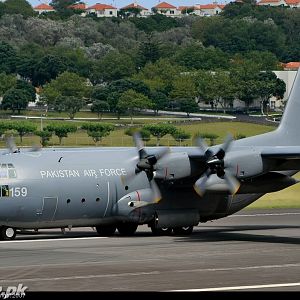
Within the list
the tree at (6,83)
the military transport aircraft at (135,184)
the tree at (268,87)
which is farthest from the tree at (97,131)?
the tree at (6,83)

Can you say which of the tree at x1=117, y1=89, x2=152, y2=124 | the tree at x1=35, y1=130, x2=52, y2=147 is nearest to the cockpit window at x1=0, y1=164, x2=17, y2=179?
the tree at x1=35, y1=130, x2=52, y2=147

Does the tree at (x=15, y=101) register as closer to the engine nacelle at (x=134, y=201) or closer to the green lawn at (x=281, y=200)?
the green lawn at (x=281, y=200)

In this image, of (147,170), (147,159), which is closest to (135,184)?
(147,170)

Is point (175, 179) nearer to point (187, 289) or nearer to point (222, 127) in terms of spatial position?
point (187, 289)

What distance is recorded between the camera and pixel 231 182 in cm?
3894

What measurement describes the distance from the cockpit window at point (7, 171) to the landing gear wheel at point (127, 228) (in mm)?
4980

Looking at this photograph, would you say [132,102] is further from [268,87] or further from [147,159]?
[147,159]

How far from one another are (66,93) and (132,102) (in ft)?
79.2

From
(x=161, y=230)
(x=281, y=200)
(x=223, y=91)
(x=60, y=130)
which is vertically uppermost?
(x=161, y=230)

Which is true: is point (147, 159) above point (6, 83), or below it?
above

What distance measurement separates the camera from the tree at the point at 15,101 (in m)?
164

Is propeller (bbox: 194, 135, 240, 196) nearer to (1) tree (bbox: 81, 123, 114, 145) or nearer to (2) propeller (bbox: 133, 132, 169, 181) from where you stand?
(2) propeller (bbox: 133, 132, 169, 181)

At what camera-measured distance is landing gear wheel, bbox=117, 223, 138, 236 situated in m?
41.6

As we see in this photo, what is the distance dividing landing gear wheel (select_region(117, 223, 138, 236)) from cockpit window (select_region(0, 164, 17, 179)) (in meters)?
4.98
